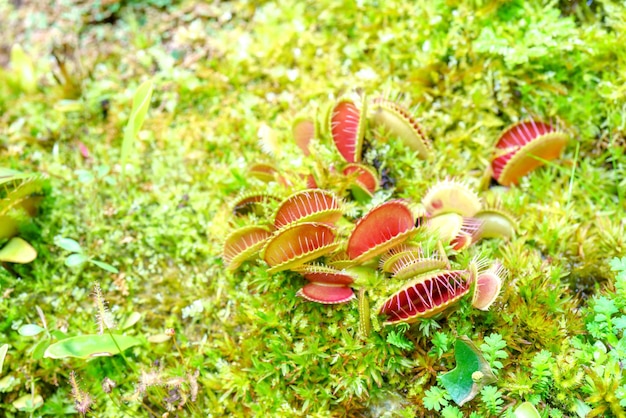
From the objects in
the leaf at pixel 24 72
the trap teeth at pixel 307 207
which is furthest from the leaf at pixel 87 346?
the leaf at pixel 24 72

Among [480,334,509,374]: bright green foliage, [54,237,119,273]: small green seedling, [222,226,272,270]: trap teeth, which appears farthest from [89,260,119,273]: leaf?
[480,334,509,374]: bright green foliage

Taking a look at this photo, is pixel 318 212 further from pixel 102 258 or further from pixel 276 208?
pixel 102 258

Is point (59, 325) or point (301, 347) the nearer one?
point (301, 347)

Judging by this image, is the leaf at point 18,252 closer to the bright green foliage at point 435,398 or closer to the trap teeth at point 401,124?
the trap teeth at point 401,124

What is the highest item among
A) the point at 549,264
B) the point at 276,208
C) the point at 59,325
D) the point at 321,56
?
the point at 321,56

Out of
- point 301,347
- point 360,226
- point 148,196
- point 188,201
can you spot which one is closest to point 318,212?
point 360,226

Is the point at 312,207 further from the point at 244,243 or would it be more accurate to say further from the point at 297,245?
the point at 244,243
